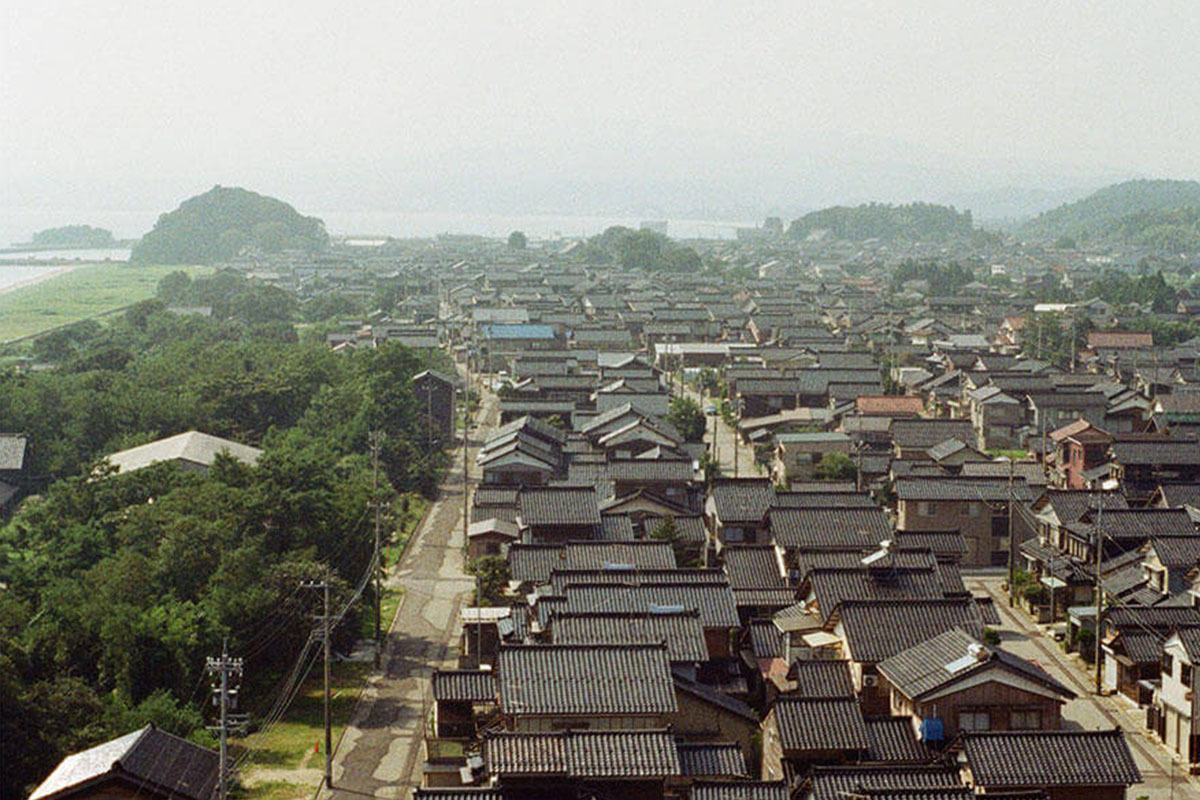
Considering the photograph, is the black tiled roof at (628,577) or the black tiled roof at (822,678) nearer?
the black tiled roof at (822,678)

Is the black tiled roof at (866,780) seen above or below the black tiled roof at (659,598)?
below

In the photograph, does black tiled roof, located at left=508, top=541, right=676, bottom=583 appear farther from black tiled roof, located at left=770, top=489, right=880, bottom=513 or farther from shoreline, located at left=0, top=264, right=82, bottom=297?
shoreline, located at left=0, top=264, right=82, bottom=297

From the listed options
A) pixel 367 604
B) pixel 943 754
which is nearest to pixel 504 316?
pixel 367 604

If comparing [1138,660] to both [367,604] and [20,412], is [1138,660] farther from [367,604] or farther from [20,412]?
[20,412]

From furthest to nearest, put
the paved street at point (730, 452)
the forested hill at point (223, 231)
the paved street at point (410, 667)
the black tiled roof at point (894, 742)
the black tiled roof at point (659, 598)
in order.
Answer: the forested hill at point (223, 231) → the paved street at point (730, 452) → the black tiled roof at point (659, 598) → the paved street at point (410, 667) → the black tiled roof at point (894, 742)

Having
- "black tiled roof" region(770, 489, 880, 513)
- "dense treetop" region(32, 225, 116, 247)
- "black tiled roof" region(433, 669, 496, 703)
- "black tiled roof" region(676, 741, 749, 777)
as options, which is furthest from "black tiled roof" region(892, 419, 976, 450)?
"dense treetop" region(32, 225, 116, 247)

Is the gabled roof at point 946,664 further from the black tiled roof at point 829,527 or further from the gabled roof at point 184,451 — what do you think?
the gabled roof at point 184,451

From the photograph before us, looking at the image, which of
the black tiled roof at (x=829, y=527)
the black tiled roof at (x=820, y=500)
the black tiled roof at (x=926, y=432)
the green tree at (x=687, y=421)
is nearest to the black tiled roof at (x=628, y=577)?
the black tiled roof at (x=829, y=527)


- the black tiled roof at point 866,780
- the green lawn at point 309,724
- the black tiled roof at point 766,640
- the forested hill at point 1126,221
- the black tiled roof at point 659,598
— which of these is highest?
the black tiled roof at point 659,598
